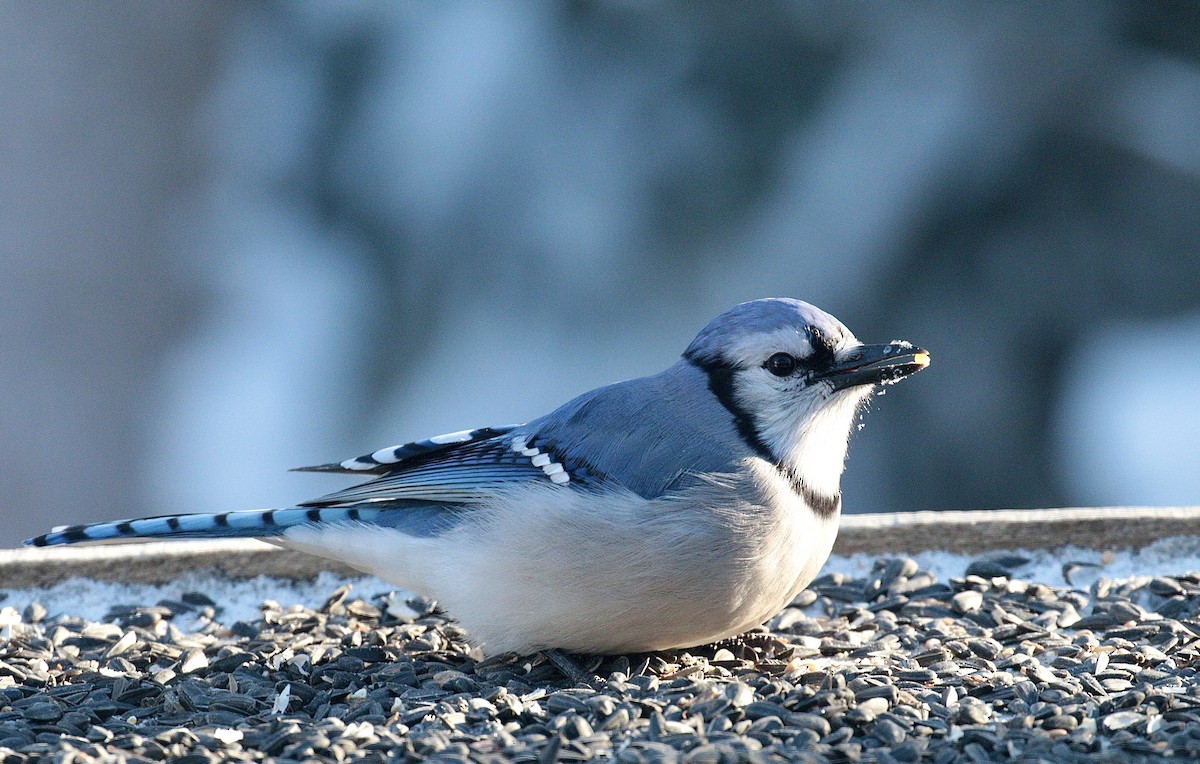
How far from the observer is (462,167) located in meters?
5.48

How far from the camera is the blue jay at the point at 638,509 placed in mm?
2076

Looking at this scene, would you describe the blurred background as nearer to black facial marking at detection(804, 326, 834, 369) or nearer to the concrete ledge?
the concrete ledge

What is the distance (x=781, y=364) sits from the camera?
7.39ft

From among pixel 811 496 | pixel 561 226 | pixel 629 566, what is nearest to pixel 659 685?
pixel 629 566

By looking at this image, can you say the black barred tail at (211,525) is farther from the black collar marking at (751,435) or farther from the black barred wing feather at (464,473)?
the black collar marking at (751,435)

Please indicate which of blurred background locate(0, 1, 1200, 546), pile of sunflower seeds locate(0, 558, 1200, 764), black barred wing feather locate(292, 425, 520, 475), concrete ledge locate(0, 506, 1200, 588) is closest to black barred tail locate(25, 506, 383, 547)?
black barred wing feather locate(292, 425, 520, 475)

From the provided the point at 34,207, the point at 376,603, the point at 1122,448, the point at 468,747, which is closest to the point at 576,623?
the point at 468,747

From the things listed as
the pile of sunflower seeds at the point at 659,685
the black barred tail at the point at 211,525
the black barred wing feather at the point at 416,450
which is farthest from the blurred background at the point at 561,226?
the black barred tail at the point at 211,525

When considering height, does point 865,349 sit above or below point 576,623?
above

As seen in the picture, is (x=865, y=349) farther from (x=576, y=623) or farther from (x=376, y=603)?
(x=376, y=603)

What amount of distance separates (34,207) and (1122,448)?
4805 millimetres

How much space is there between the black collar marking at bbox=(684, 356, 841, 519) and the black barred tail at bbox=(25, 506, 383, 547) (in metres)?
0.69

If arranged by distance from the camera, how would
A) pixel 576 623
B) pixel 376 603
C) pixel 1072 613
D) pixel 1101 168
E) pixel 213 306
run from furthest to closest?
pixel 213 306 → pixel 1101 168 → pixel 376 603 → pixel 1072 613 → pixel 576 623

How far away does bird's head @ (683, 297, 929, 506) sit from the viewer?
7.34 feet
